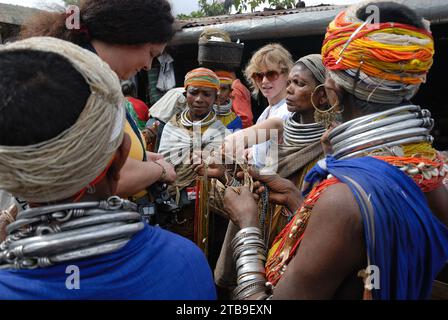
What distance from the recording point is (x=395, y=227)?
1527 mm

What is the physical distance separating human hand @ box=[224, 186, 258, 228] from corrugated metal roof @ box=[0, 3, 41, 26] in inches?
222

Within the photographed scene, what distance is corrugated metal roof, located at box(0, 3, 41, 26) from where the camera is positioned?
660 centimetres

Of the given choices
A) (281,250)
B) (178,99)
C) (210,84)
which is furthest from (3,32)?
(281,250)

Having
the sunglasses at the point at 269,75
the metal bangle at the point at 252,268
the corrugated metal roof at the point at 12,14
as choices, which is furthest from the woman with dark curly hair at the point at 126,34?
the corrugated metal roof at the point at 12,14

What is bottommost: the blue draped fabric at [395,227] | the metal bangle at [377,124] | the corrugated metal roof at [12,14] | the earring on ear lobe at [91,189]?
the blue draped fabric at [395,227]

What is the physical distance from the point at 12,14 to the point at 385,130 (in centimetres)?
660

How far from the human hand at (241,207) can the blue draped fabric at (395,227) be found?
0.54 m

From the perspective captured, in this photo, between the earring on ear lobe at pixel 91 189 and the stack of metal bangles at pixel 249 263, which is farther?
the stack of metal bangles at pixel 249 263

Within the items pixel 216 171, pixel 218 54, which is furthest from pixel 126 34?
pixel 218 54

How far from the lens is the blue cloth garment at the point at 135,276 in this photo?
1187 mm

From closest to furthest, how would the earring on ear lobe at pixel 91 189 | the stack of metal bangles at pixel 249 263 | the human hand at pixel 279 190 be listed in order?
the earring on ear lobe at pixel 91 189 → the stack of metal bangles at pixel 249 263 → the human hand at pixel 279 190

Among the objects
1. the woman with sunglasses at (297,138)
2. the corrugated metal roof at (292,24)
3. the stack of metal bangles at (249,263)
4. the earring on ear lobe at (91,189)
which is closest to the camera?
the earring on ear lobe at (91,189)

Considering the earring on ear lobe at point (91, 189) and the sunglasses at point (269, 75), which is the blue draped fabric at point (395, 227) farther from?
the sunglasses at point (269, 75)

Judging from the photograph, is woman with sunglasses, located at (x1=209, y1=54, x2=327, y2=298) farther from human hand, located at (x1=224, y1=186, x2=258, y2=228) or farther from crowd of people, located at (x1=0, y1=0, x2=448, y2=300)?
human hand, located at (x1=224, y1=186, x2=258, y2=228)
